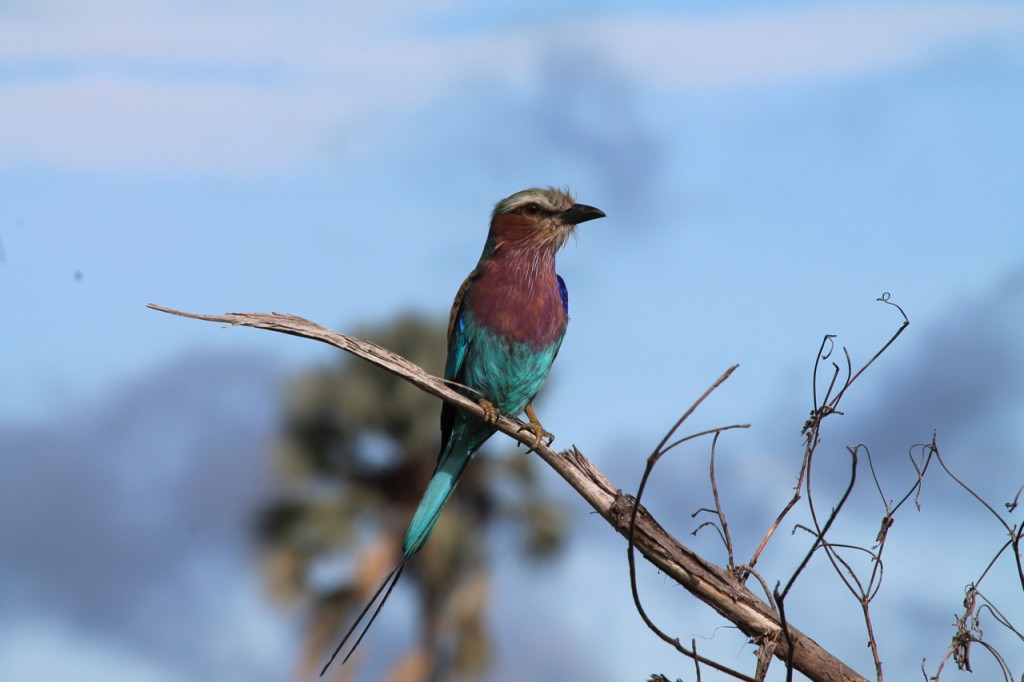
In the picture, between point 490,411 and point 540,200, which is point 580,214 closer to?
point 540,200

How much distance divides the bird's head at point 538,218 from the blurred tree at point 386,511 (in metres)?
10.2

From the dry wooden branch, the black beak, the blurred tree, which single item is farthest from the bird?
the blurred tree

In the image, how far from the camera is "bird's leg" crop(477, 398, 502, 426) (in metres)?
4.85

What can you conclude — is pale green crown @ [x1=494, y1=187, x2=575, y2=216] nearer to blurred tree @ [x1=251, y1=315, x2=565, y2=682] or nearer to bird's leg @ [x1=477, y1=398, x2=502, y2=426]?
bird's leg @ [x1=477, y1=398, x2=502, y2=426]

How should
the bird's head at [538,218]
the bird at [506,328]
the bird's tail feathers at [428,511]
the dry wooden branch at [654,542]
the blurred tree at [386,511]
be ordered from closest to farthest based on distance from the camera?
the dry wooden branch at [654,542], the bird's tail feathers at [428,511], the bird at [506,328], the bird's head at [538,218], the blurred tree at [386,511]

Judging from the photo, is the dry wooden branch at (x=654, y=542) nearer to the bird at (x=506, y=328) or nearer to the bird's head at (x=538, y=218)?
the bird at (x=506, y=328)

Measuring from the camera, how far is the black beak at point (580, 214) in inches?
218

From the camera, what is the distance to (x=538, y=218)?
554 cm

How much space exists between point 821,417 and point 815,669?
794mm

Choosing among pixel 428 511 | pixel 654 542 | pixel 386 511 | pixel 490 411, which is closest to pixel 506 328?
pixel 490 411

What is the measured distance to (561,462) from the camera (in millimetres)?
4094

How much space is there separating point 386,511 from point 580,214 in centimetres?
1140

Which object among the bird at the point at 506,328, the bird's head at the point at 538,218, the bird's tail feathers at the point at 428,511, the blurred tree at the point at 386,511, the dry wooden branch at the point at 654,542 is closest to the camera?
the dry wooden branch at the point at 654,542

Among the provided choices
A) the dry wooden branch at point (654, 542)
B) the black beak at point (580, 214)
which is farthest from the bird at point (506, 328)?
the dry wooden branch at point (654, 542)
